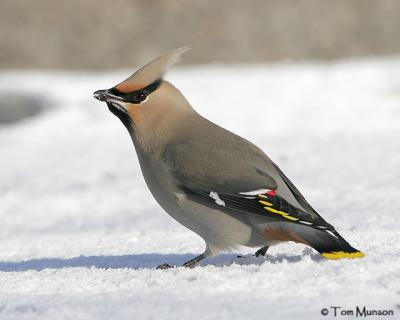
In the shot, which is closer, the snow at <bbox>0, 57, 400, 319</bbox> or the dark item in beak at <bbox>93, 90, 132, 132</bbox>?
the snow at <bbox>0, 57, 400, 319</bbox>

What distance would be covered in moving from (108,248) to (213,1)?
7291 mm

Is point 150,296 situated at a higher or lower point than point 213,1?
lower

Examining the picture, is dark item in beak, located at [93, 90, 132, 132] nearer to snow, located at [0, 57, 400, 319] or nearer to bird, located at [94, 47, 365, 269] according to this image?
bird, located at [94, 47, 365, 269]

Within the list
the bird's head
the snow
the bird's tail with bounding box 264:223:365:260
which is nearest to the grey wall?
the snow

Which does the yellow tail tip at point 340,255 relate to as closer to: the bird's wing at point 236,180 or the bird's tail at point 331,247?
the bird's tail at point 331,247

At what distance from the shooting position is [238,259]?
3.73 m

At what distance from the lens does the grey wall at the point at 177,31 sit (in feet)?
36.8

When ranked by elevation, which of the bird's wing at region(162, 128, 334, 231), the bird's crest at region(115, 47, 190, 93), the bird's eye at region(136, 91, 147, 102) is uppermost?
the bird's crest at region(115, 47, 190, 93)

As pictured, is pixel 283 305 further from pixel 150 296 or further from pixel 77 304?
pixel 77 304

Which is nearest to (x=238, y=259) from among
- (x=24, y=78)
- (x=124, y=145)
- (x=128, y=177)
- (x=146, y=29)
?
(x=128, y=177)

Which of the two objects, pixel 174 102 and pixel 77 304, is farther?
pixel 174 102

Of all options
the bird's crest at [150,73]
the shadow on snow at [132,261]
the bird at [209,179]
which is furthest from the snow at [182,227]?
the bird's crest at [150,73]

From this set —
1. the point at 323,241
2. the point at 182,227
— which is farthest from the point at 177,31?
the point at 323,241

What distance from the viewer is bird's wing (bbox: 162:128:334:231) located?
3375 millimetres
